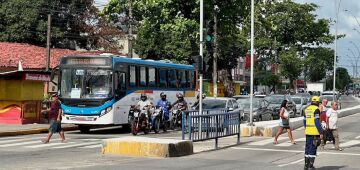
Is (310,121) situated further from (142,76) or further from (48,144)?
(142,76)

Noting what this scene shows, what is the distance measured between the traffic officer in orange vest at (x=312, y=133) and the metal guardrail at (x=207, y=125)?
4.09 m

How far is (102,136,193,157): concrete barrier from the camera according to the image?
15.1 meters

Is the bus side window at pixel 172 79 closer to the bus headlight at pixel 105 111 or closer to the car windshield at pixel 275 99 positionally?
the bus headlight at pixel 105 111

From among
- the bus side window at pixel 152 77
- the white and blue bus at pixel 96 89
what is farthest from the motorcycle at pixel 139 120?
the bus side window at pixel 152 77

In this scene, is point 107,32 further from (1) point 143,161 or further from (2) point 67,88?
(1) point 143,161

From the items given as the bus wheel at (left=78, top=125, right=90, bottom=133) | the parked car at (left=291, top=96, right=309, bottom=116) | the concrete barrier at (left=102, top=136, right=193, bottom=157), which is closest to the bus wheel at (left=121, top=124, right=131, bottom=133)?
the bus wheel at (left=78, top=125, right=90, bottom=133)

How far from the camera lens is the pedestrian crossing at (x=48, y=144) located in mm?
17594

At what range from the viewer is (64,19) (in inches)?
2253

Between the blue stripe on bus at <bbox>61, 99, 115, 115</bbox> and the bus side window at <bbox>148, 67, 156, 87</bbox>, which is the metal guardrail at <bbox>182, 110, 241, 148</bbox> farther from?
the bus side window at <bbox>148, 67, 156, 87</bbox>

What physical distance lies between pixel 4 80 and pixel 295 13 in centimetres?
4741

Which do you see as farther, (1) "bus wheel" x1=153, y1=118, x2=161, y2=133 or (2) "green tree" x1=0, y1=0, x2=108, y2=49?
(2) "green tree" x1=0, y1=0, x2=108, y2=49

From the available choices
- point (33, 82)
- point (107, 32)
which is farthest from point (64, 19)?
point (33, 82)

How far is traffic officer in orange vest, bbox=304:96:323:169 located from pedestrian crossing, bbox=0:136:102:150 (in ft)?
24.2

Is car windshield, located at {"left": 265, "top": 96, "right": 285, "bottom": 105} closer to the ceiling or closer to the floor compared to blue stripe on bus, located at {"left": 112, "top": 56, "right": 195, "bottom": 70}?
closer to the floor
